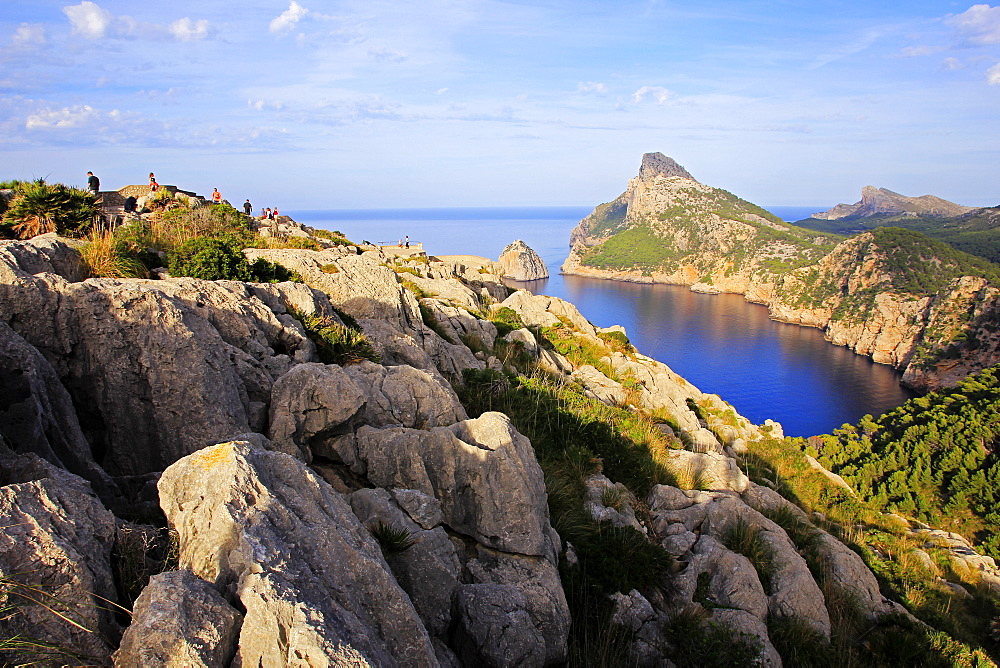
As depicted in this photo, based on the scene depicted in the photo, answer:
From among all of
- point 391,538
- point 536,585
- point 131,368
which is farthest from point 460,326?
point 391,538

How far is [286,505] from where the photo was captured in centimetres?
377

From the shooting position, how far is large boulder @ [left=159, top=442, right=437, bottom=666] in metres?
2.89

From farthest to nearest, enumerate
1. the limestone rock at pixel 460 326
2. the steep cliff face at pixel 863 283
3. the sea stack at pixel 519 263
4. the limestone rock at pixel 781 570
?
1. the sea stack at pixel 519 263
2. the steep cliff face at pixel 863 283
3. the limestone rock at pixel 460 326
4. the limestone rock at pixel 781 570

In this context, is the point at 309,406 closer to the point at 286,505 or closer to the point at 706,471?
the point at 286,505

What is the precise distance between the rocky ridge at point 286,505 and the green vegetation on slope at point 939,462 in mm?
23921

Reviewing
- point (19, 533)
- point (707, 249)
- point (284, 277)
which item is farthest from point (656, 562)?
point (707, 249)

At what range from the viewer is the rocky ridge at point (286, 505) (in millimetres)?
2949

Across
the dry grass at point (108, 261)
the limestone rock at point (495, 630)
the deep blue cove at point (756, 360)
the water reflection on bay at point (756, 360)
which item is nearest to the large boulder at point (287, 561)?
the limestone rock at point (495, 630)

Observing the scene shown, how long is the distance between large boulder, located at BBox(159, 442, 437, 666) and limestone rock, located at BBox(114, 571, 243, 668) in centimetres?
10

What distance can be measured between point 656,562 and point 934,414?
3975 centimetres

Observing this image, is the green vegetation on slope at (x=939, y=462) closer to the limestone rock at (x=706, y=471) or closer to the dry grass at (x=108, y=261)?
the limestone rock at (x=706, y=471)

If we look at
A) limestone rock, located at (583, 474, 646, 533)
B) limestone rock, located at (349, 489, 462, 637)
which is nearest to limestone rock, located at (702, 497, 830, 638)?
limestone rock, located at (583, 474, 646, 533)

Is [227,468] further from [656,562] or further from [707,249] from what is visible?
[707,249]

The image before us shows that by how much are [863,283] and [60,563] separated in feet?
482
